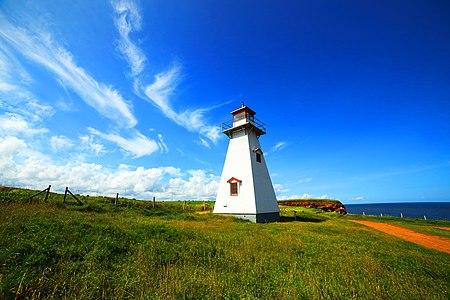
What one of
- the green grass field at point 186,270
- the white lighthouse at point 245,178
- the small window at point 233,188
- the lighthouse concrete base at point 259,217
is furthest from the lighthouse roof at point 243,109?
the green grass field at point 186,270

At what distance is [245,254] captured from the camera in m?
7.59

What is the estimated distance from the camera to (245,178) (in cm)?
2106

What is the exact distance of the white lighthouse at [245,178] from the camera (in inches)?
798

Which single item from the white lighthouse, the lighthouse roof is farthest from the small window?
the lighthouse roof

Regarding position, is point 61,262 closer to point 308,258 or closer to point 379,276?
point 308,258

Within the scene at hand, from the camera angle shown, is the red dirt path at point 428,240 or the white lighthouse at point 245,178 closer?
the red dirt path at point 428,240

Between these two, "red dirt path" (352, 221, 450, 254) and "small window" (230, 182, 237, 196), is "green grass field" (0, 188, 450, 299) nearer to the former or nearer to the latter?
"red dirt path" (352, 221, 450, 254)

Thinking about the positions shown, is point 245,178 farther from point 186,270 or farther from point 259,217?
point 186,270

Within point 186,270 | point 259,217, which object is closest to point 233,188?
point 259,217

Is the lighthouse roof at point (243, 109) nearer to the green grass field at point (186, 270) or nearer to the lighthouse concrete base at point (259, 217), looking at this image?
the lighthouse concrete base at point (259, 217)

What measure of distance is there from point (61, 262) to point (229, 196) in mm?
16961

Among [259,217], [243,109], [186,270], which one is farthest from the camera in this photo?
[243,109]

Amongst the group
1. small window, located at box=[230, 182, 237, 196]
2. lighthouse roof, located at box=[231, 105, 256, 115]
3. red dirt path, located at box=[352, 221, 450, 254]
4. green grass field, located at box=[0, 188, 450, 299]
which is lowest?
red dirt path, located at box=[352, 221, 450, 254]

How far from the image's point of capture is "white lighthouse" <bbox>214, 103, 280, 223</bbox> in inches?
798
